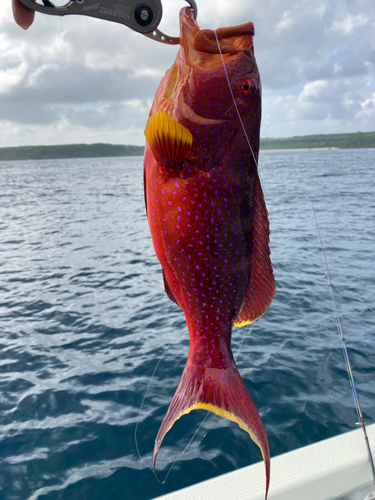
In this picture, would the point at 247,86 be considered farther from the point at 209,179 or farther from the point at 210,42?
the point at 209,179

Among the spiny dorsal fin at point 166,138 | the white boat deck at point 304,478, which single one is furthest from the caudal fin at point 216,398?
the white boat deck at point 304,478

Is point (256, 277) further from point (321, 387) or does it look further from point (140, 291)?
point (140, 291)

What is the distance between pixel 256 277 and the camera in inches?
65.7

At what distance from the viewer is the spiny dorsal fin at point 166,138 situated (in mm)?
1274

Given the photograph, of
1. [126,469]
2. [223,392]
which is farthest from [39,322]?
[223,392]

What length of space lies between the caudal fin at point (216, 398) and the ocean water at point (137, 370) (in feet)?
11.9

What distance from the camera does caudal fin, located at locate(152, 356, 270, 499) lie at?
1534 mm

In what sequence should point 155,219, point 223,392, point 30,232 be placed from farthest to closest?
point 30,232
point 223,392
point 155,219

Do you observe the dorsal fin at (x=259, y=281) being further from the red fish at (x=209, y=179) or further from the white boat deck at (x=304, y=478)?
the white boat deck at (x=304, y=478)

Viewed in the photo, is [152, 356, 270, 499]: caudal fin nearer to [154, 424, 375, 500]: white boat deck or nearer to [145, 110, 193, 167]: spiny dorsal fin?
[145, 110, 193, 167]: spiny dorsal fin

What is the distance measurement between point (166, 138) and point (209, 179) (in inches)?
9.2

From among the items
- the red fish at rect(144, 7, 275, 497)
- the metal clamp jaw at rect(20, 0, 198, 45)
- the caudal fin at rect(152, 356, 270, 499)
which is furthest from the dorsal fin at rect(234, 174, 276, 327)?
the metal clamp jaw at rect(20, 0, 198, 45)

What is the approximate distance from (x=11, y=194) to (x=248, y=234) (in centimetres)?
3992

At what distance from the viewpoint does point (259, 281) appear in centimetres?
168
